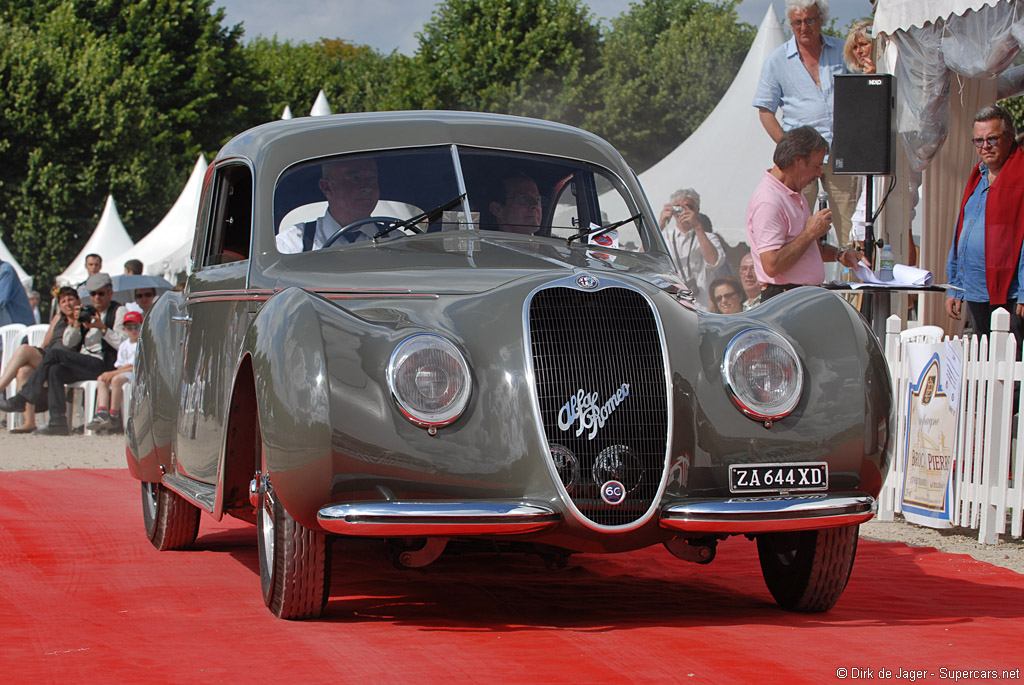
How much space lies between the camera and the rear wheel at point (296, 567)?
4320 mm

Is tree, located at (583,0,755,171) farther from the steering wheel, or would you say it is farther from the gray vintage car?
the gray vintage car

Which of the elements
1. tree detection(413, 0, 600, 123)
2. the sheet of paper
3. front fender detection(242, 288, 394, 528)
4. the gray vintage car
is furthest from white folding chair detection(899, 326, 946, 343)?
tree detection(413, 0, 600, 123)

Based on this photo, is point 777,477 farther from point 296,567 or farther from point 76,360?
→ point 76,360

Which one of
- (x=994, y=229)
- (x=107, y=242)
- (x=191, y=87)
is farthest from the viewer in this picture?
(x=191, y=87)

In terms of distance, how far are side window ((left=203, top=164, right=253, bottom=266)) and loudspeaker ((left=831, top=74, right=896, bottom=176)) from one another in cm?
451

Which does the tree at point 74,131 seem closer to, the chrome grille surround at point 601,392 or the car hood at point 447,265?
the car hood at point 447,265

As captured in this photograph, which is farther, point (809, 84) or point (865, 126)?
point (809, 84)

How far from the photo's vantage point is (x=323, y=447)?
4.01 metres

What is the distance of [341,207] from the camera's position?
562 cm

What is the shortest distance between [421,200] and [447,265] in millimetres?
806

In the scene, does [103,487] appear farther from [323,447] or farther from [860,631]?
[860,631]

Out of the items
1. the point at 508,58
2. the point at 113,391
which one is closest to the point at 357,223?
the point at 113,391

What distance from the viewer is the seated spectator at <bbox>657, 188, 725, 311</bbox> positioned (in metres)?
12.2

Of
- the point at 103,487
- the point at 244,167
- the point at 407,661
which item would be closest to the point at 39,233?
the point at 103,487
